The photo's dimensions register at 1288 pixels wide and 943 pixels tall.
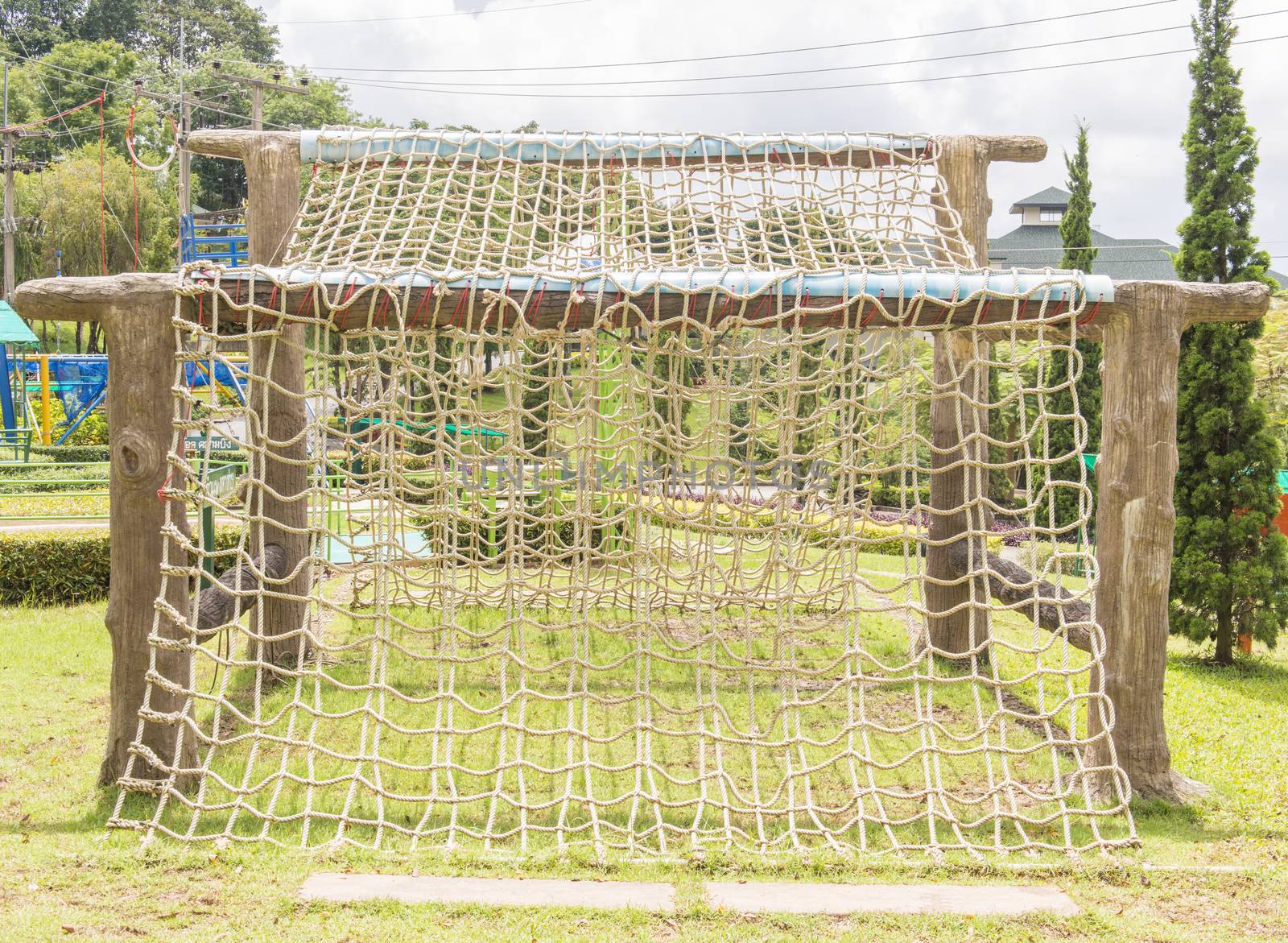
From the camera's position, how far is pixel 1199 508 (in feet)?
28.1

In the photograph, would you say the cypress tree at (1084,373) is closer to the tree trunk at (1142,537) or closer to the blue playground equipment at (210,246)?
the tree trunk at (1142,537)

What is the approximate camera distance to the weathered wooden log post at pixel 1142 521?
504 centimetres

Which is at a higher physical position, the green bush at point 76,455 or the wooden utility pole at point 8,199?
the wooden utility pole at point 8,199

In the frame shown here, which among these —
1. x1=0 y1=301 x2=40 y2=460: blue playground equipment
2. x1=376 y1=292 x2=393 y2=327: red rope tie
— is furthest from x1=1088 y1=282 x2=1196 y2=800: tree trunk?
x1=0 y1=301 x2=40 y2=460: blue playground equipment

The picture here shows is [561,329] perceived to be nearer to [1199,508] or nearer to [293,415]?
[293,415]

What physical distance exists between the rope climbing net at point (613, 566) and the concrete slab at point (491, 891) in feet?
1.19

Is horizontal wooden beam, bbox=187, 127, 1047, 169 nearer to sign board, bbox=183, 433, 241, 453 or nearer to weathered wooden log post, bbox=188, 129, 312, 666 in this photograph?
weathered wooden log post, bbox=188, 129, 312, 666

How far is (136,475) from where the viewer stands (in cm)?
484

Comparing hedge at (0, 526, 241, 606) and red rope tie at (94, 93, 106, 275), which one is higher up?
red rope tie at (94, 93, 106, 275)

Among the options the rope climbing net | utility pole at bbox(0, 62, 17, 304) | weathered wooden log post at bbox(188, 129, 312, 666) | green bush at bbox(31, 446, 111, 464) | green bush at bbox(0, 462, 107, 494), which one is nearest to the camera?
the rope climbing net

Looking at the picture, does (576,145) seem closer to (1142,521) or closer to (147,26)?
(1142,521)

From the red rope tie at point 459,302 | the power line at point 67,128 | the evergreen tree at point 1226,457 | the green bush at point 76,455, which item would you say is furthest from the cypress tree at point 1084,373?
the power line at point 67,128

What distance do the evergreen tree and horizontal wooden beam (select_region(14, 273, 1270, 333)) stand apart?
149 inches

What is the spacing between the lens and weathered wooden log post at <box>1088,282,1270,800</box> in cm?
504
